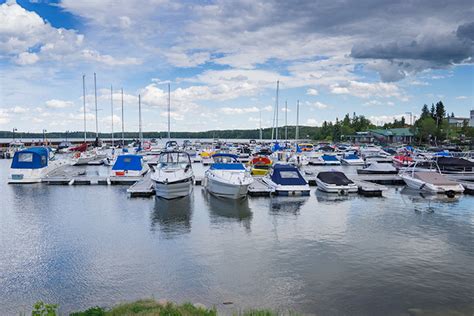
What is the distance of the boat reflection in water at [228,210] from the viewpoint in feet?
84.1

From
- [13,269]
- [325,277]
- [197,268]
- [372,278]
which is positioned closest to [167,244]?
[197,268]

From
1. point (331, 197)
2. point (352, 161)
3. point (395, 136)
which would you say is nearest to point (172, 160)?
point (331, 197)

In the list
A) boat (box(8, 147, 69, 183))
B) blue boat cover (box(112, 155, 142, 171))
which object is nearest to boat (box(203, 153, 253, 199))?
blue boat cover (box(112, 155, 142, 171))

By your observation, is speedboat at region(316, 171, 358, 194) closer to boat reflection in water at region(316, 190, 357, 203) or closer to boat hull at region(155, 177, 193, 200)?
boat reflection in water at region(316, 190, 357, 203)

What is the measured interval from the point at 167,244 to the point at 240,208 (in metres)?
10.5

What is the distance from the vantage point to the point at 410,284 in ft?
47.7

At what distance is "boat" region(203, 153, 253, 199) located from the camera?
3195 centimetres

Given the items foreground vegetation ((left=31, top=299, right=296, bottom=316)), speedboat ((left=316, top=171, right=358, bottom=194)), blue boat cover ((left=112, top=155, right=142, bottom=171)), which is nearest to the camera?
foreground vegetation ((left=31, top=299, right=296, bottom=316))

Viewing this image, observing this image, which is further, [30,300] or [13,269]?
[13,269]

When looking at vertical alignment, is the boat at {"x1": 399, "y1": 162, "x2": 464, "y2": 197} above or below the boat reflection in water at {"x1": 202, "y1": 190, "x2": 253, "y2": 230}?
above

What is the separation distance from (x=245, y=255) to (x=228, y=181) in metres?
14.7

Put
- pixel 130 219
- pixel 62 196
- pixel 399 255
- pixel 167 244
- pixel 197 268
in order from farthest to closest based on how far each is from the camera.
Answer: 1. pixel 62 196
2. pixel 130 219
3. pixel 167 244
4. pixel 399 255
5. pixel 197 268

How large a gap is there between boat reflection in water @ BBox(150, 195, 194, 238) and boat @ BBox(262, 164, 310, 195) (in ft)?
25.2

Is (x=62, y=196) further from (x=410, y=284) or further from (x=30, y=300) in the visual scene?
(x=410, y=284)
